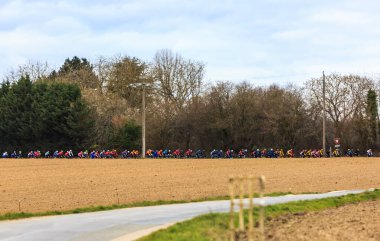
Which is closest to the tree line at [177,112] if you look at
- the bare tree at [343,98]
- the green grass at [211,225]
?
the bare tree at [343,98]

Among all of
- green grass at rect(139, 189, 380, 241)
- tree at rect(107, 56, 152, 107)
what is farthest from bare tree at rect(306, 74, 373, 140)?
green grass at rect(139, 189, 380, 241)

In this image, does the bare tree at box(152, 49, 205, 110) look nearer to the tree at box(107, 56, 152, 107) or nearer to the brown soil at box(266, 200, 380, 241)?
the tree at box(107, 56, 152, 107)

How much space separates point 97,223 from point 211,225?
4009 mm

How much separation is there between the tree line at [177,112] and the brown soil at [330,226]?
197 feet

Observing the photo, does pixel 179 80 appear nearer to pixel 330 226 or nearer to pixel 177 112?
pixel 177 112

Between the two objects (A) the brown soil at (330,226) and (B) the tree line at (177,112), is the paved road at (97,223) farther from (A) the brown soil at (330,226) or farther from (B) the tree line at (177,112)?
(B) the tree line at (177,112)

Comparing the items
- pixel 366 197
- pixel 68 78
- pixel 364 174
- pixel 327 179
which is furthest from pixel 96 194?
pixel 68 78

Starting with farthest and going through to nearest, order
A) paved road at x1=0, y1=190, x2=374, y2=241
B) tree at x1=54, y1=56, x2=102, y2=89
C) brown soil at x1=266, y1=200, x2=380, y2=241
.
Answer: tree at x1=54, y1=56, x2=102, y2=89
paved road at x1=0, y1=190, x2=374, y2=241
brown soil at x1=266, y1=200, x2=380, y2=241

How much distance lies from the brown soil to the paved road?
4.00ft

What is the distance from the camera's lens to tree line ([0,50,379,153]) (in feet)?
254

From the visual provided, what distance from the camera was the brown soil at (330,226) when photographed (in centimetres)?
1243

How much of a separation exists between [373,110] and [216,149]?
20.5 m

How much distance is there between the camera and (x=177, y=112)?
8612 cm

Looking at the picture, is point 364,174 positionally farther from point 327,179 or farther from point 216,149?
point 216,149
